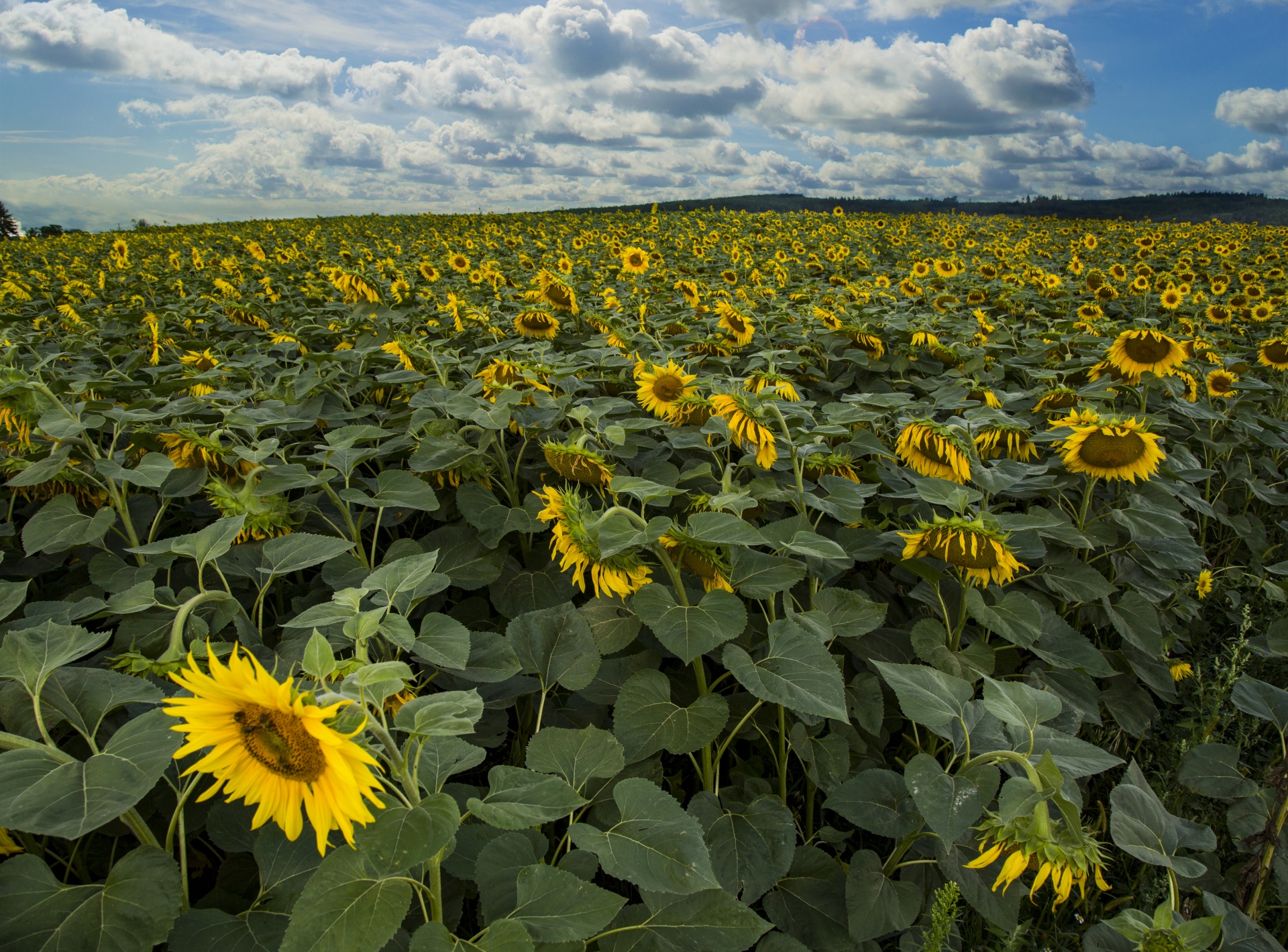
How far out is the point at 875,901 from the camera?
147 cm

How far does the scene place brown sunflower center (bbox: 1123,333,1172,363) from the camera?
3.57 meters

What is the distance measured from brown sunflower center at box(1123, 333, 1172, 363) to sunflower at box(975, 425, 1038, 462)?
52.5 inches

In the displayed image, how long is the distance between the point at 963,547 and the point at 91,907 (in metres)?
1.89

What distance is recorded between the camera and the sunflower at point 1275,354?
17.0 ft

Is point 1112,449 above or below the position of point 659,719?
above

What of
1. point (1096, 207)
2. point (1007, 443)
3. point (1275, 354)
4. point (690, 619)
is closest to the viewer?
point (690, 619)

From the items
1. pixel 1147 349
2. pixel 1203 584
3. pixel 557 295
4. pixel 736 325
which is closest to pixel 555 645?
pixel 736 325

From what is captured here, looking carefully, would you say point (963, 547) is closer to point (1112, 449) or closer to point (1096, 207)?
point (1112, 449)

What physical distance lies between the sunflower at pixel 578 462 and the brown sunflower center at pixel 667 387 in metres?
0.92

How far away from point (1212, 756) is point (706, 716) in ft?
5.18

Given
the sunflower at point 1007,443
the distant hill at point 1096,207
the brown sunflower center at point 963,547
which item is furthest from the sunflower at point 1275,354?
the distant hill at point 1096,207

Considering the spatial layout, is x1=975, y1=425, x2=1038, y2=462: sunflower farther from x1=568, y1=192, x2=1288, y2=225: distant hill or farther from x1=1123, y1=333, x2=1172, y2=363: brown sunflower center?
x1=568, y1=192, x2=1288, y2=225: distant hill

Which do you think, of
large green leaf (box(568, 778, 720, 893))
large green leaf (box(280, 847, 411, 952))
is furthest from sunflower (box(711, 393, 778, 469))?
large green leaf (box(280, 847, 411, 952))

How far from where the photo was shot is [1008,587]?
8.07 ft
